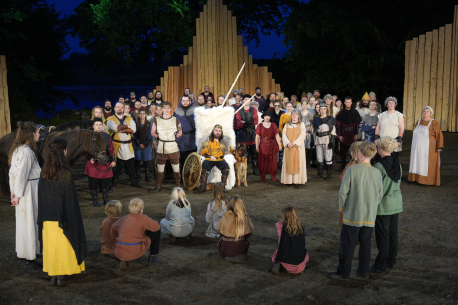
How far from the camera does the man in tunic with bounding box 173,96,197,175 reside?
9.77m

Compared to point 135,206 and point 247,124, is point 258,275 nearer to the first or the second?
point 135,206

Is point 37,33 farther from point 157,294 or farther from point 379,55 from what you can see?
point 157,294

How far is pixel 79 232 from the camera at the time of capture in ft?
15.2

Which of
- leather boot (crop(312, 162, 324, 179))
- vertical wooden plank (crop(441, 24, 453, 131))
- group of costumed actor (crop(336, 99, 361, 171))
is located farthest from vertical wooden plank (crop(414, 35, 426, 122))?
leather boot (crop(312, 162, 324, 179))

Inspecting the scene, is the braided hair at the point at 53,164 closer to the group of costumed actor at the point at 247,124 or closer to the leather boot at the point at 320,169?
the group of costumed actor at the point at 247,124

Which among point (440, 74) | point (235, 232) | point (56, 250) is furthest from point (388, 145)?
point (440, 74)

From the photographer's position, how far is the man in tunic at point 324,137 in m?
9.96

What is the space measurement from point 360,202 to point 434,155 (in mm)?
5351

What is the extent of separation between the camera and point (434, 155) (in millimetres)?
→ 9039

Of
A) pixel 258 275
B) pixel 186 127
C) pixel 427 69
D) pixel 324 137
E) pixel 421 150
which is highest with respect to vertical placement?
pixel 427 69

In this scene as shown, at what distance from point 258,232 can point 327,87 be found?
16.0 metres

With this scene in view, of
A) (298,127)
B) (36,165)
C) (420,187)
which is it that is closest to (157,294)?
(36,165)

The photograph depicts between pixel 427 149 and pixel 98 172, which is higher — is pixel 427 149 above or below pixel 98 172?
above

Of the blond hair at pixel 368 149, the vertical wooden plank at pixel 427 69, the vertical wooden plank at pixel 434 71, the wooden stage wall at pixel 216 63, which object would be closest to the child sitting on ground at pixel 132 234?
the blond hair at pixel 368 149
